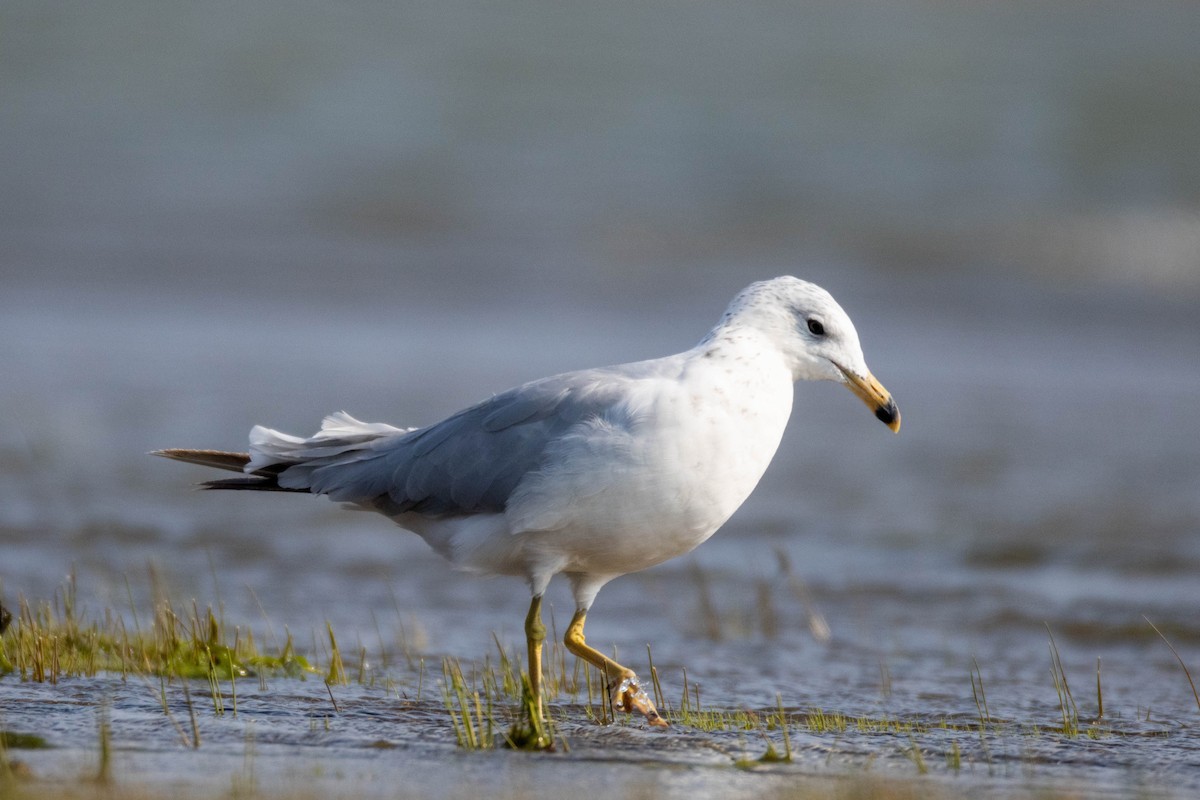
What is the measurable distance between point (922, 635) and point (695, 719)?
274 centimetres

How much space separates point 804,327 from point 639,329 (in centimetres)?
1056

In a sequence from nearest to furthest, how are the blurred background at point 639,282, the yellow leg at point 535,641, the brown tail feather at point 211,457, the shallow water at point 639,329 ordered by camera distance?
1. the yellow leg at point 535,641
2. the brown tail feather at point 211,457
3. the shallow water at point 639,329
4. the blurred background at point 639,282

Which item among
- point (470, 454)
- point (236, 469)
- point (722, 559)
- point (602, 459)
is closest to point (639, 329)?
point (722, 559)

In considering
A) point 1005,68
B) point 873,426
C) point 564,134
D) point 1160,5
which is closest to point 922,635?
point 873,426

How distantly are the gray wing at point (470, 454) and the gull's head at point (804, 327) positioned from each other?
0.44 metres

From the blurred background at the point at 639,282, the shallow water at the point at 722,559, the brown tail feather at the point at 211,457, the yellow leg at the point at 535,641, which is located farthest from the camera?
the blurred background at the point at 639,282

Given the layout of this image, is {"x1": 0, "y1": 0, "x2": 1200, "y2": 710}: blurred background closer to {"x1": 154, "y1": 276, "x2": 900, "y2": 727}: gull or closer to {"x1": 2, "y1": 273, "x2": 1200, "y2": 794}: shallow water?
{"x1": 2, "y1": 273, "x2": 1200, "y2": 794}: shallow water

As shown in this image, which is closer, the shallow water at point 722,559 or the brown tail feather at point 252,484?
the shallow water at point 722,559

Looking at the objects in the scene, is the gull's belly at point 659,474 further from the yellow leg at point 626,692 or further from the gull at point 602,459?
the yellow leg at point 626,692

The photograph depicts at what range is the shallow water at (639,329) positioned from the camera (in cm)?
596

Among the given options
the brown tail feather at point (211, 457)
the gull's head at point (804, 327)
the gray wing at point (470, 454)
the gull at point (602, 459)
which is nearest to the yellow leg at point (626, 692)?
the gull at point (602, 459)

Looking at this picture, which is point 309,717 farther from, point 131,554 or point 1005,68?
point 1005,68

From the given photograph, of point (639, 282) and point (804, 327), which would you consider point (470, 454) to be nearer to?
point (804, 327)

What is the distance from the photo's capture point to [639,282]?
18.7 metres
